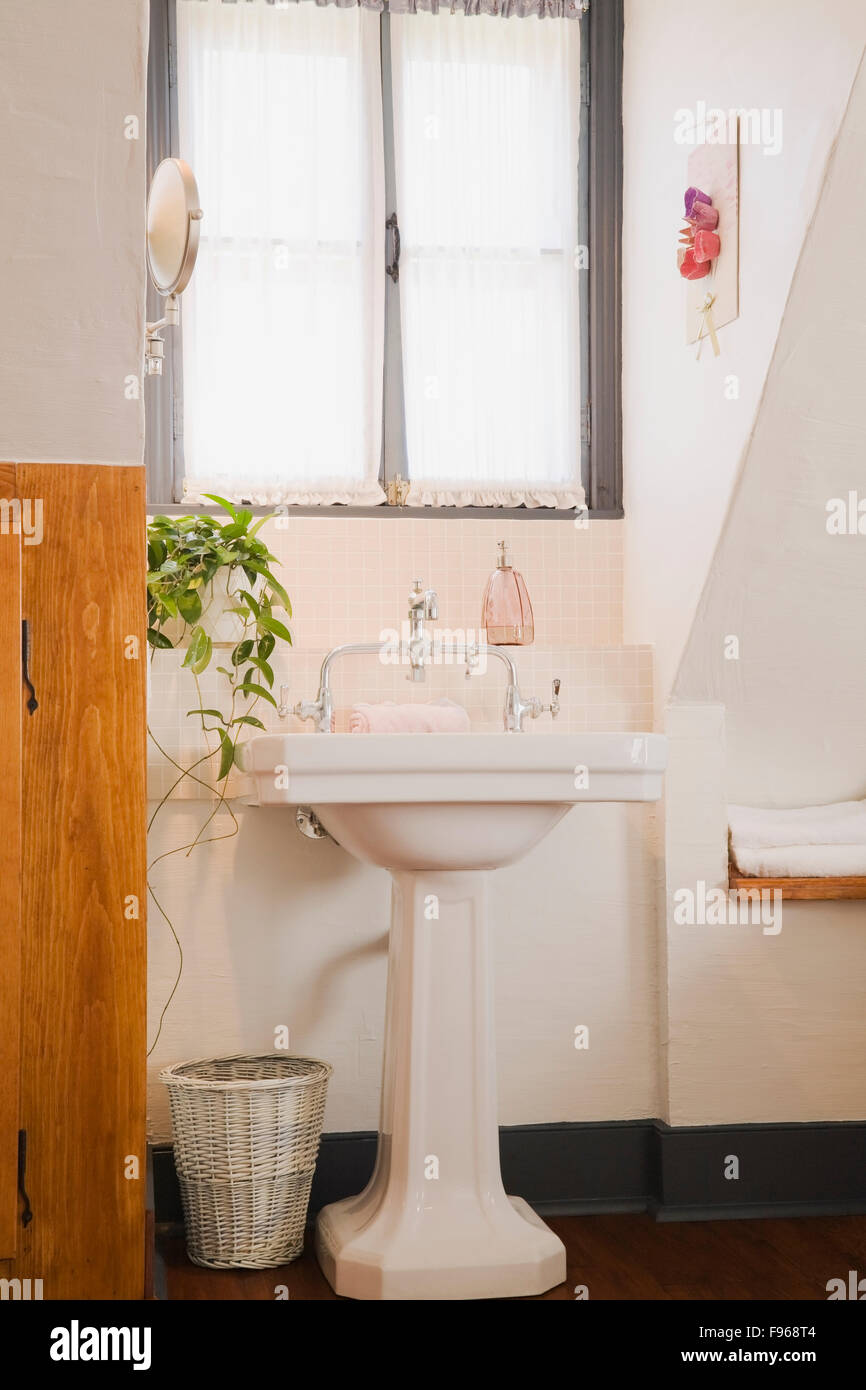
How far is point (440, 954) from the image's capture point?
219 centimetres

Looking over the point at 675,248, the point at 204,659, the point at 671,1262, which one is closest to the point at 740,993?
the point at 671,1262

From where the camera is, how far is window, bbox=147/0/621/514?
9.39 ft

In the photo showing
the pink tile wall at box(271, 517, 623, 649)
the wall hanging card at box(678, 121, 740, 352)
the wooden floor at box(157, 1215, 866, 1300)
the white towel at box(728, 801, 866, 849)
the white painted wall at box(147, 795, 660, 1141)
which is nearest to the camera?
the wooden floor at box(157, 1215, 866, 1300)

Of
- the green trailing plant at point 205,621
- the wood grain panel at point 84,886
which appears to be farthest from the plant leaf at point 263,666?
the wood grain panel at point 84,886

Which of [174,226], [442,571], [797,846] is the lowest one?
[797,846]

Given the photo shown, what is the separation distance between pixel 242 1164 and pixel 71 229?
1.44 metres

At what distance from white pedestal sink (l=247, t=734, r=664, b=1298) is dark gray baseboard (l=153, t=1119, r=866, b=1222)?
26 cm

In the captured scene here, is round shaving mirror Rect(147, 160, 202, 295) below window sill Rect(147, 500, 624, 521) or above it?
above

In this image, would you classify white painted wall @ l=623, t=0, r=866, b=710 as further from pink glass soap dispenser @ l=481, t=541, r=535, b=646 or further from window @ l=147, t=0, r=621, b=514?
pink glass soap dispenser @ l=481, t=541, r=535, b=646

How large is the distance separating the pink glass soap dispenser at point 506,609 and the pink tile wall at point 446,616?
56mm

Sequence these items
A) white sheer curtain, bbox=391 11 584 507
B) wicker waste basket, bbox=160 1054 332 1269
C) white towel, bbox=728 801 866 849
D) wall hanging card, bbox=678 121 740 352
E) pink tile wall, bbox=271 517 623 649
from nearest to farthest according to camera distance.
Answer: wicker waste basket, bbox=160 1054 332 1269 < wall hanging card, bbox=678 121 740 352 < white towel, bbox=728 801 866 849 < pink tile wall, bbox=271 517 623 649 < white sheer curtain, bbox=391 11 584 507

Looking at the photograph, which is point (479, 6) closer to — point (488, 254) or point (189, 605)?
point (488, 254)

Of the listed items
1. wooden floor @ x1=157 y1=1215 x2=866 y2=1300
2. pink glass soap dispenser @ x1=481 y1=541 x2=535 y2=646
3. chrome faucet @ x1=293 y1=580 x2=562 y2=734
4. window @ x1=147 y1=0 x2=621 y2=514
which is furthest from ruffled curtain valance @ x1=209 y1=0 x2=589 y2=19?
wooden floor @ x1=157 y1=1215 x2=866 y2=1300
